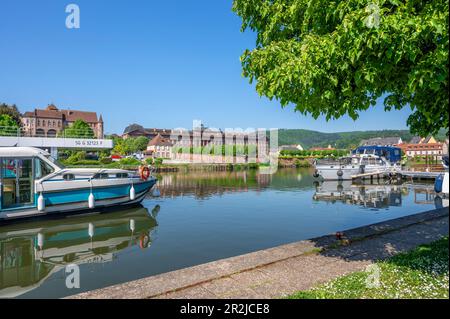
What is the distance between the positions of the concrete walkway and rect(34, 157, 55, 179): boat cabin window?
11976mm

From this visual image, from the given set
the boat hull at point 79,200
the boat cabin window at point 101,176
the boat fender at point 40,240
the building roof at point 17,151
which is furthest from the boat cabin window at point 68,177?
the boat fender at point 40,240

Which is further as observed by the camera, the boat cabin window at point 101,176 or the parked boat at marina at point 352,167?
the parked boat at marina at point 352,167

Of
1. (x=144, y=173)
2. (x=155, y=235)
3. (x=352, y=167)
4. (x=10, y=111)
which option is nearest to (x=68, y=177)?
(x=144, y=173)

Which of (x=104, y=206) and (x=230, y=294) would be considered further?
(x=104, y=206)

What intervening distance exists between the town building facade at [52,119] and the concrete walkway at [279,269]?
12402 centimetres

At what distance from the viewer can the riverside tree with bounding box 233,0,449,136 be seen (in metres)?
4.22

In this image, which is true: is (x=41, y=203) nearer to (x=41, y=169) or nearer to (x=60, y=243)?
(x=41, y=169)

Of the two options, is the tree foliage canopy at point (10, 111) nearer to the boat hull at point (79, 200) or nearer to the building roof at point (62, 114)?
the building roof at point (62, 114)

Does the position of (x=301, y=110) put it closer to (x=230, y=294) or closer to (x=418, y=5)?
(x=418, y=5)

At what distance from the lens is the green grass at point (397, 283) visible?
4672mm
